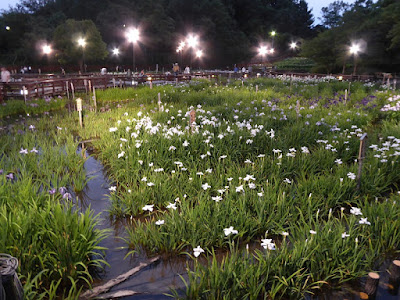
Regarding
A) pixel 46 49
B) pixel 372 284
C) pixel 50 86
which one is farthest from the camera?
pixel 46 49

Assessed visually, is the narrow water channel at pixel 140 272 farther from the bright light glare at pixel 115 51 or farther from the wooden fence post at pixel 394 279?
the bright light glare at pixel 115 51

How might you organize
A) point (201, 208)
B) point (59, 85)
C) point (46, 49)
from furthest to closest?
point (46, 49)
point (59, 85)
point (201, 208)

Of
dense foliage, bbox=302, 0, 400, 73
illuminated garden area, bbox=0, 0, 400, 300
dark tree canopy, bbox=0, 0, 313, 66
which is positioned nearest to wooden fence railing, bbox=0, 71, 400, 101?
illuminated garden area, bbox=0, 0, 400, 300

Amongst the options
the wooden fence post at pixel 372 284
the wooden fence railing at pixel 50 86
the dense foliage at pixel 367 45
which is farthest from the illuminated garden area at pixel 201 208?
the dense foliage at pixel 367 45

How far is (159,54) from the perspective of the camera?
68125 millimetres

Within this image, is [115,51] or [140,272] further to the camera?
[115,51]

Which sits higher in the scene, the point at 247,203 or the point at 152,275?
the point at 247,203

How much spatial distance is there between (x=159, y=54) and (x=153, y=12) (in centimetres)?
796

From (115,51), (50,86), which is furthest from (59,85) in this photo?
(115,51)

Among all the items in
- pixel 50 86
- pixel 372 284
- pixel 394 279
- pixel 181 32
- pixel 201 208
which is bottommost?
pixel 394 279

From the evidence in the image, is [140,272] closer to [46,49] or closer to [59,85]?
[59,85]

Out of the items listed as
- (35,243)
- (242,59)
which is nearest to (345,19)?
(242,59)

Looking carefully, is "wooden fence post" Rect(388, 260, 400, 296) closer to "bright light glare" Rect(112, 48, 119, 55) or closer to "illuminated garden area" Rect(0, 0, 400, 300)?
"illuminated garden area" Rect(0, 0, 400, 300)

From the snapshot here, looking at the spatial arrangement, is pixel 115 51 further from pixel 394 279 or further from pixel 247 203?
pixel 394 279
